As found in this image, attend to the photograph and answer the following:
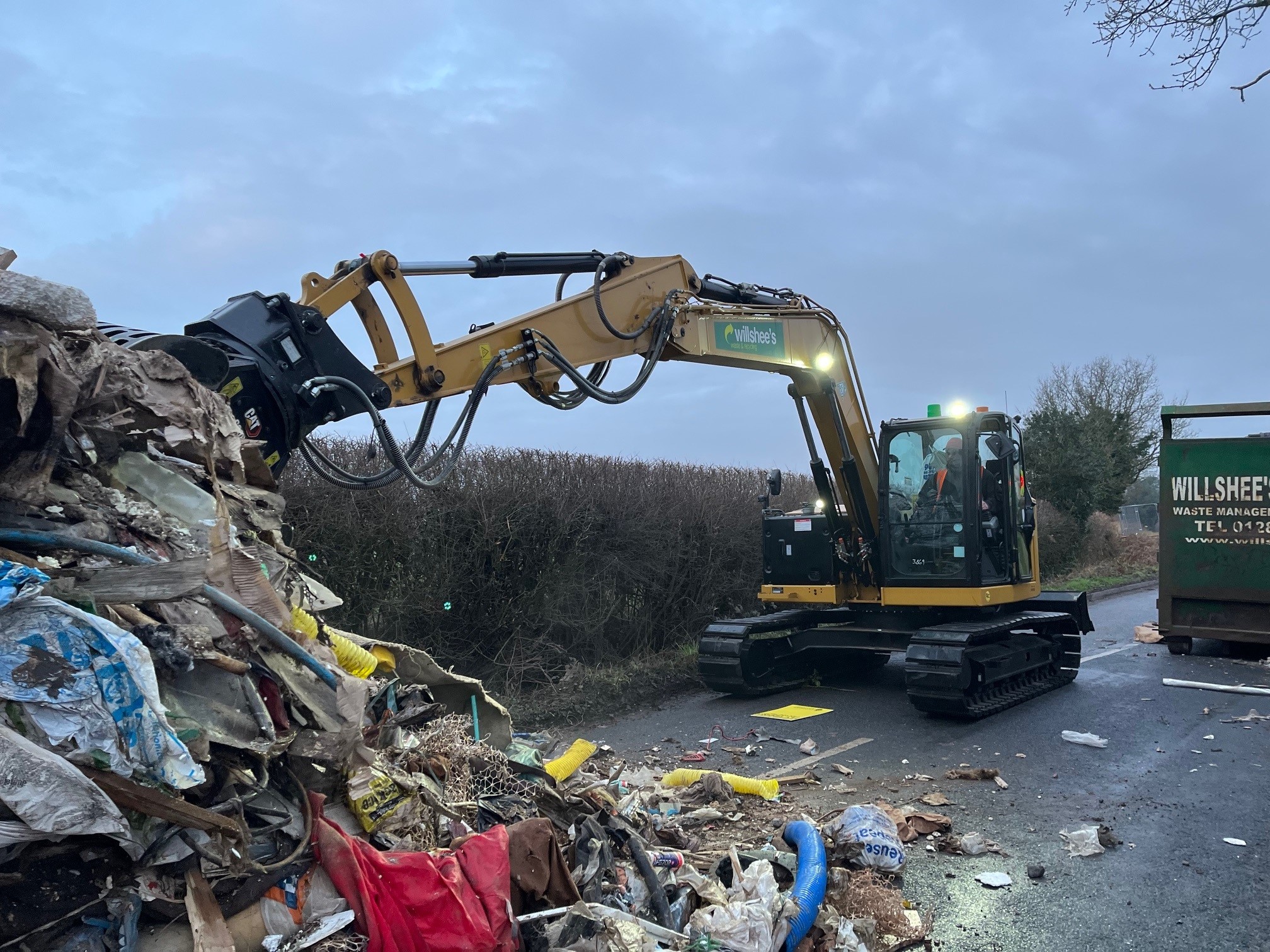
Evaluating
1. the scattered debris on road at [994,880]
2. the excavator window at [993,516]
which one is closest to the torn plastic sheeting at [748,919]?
the scattered debris on road at [994,880]

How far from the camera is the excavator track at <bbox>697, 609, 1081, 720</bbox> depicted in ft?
26.9

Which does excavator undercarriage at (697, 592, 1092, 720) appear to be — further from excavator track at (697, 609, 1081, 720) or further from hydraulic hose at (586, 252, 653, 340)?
hydraulic hose at (586, 252, 653, 340)

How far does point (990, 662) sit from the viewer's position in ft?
28.1

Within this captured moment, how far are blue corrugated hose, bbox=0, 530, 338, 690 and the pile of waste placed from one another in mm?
11

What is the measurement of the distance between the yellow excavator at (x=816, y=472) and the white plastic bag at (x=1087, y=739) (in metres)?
0.83

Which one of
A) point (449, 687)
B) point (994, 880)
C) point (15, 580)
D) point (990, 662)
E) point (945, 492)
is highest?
point (945, 492)

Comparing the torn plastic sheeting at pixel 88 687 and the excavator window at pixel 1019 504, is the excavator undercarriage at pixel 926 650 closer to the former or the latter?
the excavator window at pixel 1019 504

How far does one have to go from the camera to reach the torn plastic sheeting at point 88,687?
2611mm

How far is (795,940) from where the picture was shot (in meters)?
3.93

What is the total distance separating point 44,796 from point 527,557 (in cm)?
716

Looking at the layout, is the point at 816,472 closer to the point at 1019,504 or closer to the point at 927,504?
the point at 927,504

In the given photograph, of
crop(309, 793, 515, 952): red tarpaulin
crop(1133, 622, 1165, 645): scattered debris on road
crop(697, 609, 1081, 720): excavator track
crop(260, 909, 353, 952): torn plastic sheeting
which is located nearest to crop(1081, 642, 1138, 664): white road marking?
crop(1133, 622, 1165, 645): scattered debris on road

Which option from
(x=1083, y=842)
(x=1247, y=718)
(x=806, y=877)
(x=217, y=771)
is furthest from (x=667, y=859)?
(x=1247, y=718)

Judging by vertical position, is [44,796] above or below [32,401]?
below
